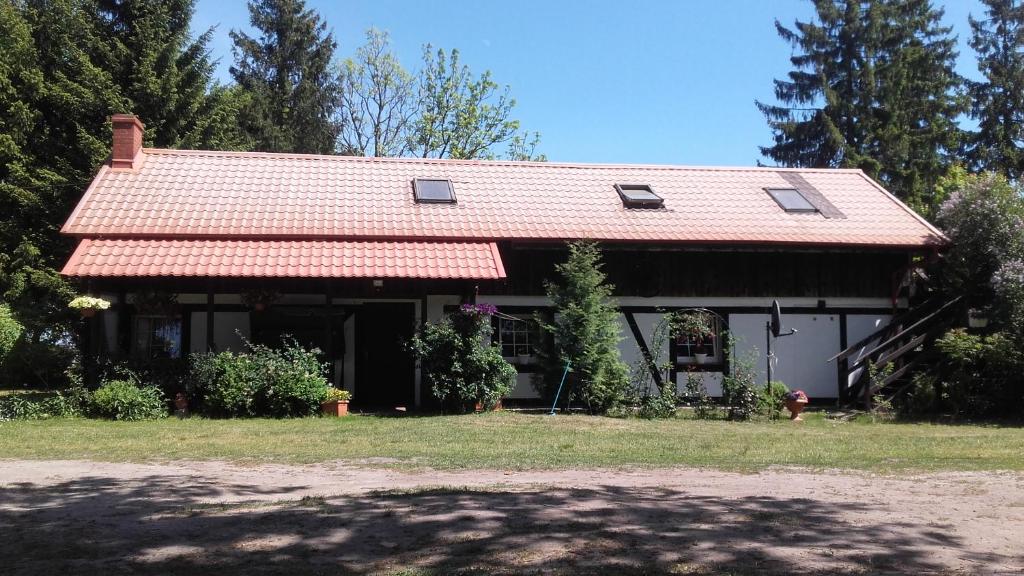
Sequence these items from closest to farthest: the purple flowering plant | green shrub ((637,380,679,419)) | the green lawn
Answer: the green lawn → the purple flowering plant → green shrub ((637,380,679,419))

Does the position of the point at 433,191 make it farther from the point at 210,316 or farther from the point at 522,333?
the point at 210,316

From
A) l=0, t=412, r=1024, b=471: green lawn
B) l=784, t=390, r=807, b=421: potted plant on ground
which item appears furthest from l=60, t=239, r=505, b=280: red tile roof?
l=784, t=390, r=807, b=421: potted plant on ground

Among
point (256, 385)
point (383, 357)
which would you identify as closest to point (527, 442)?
point (256, 385)

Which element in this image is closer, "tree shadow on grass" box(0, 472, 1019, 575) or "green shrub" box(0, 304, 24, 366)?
"tree shadow on grass" box(0, 472, 1019, 575)

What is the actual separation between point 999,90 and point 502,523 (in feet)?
128

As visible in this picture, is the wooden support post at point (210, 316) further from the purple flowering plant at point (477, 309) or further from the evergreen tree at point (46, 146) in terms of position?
the evergreen tree at point (46, 146)

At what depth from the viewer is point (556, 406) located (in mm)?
15625

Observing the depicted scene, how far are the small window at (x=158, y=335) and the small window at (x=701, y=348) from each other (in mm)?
10084

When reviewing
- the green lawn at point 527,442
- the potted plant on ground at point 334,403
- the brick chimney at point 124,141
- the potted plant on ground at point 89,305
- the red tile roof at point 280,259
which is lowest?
the green lawn at point 527,442

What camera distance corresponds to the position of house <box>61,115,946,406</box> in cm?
1512

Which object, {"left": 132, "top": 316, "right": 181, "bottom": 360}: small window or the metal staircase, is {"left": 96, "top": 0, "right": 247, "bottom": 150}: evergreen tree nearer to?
{"left": 132, "top": 316, "right": 181, "bottom": 360}: small window

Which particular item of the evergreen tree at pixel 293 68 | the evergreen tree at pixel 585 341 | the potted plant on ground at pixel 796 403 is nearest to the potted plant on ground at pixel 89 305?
the evergreen tree at pixel 585 341

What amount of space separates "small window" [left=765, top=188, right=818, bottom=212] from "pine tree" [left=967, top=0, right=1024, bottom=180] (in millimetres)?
21160

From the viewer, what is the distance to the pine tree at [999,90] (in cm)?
3556
